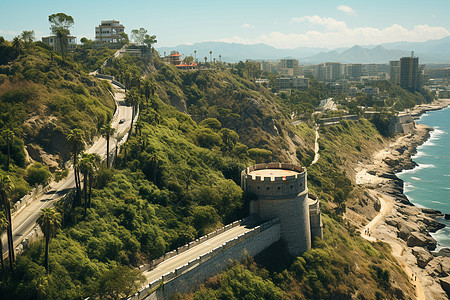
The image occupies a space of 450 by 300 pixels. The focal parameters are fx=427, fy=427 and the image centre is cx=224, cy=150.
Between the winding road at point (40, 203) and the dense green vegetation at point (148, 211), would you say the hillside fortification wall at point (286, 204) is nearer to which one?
the dense green vegetation at point (148, 211)

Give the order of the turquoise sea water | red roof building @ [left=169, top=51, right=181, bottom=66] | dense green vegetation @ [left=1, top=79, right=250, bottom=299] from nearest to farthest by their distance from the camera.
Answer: dense green vegetation @ [left=1, top=79, right=250, bottom=299]
the turquoise sea water
red roof building @ [left=169, top=51, right=181, bottom=66]

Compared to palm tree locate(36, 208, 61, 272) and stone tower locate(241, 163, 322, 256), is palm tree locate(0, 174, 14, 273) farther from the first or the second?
stone tower locate(241, 163, 322, 256)

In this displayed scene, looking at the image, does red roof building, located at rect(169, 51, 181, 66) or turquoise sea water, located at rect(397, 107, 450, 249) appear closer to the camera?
turquoise sea water, located at rect(397, 107, 450, 249)

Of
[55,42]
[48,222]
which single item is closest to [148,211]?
[48,222]

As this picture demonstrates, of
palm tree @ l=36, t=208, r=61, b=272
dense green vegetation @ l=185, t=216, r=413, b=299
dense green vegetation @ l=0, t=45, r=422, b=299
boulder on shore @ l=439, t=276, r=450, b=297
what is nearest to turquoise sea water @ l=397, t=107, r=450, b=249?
boulder on shore @ l=439, t=276, r=450, b=297

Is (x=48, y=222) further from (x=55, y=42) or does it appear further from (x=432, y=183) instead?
(x=432, y=183)

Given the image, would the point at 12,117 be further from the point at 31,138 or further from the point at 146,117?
the point at 146,117
